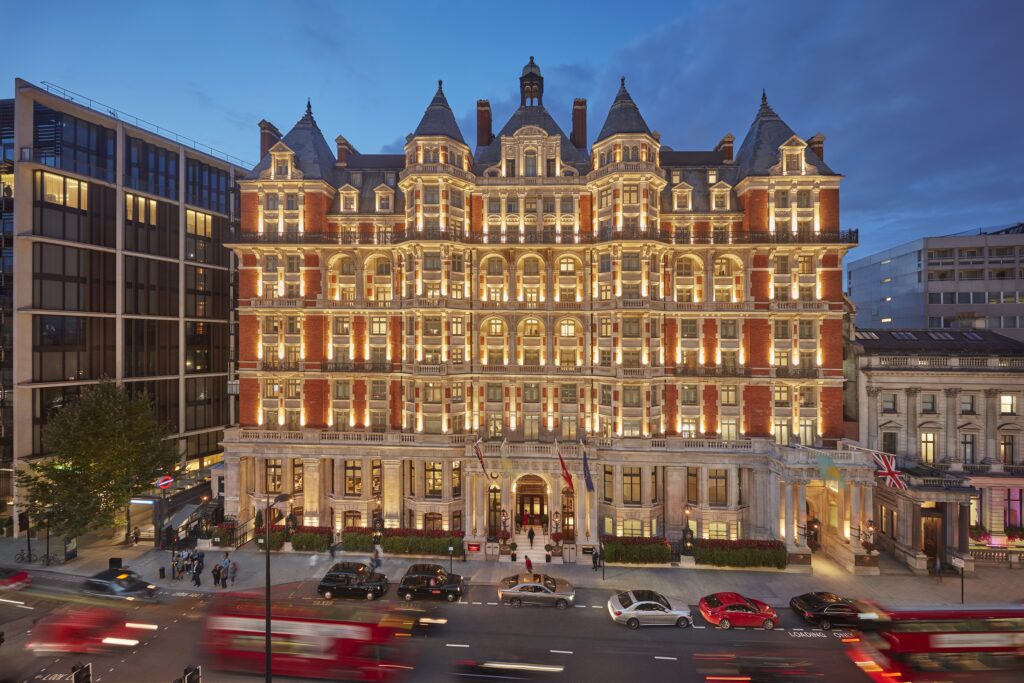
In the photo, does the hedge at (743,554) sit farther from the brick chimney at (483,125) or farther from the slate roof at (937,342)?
the brick chimney at (483,125)

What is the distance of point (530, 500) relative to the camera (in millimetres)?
41281

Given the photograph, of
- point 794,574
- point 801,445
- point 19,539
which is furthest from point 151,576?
point 801,445

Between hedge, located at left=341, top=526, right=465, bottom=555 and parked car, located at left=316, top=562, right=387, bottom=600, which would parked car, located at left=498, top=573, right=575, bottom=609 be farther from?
hedge, located at left=341, top=526, right=465, bottom=555

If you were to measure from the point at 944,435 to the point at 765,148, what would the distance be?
26924 millimetres

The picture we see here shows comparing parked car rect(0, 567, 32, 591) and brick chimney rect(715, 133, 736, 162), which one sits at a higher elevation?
brick chimney rect(715, 133, 736, 162)

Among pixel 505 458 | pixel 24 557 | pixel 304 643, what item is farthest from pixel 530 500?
pixel 24 557

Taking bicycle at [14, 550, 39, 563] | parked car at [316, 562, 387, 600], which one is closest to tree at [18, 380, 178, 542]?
bicycle at [14, 550, 39, 563]

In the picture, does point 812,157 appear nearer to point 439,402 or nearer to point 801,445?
point 801,445

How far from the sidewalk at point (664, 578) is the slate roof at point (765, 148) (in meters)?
30.6

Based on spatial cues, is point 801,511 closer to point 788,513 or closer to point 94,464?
point 788,513

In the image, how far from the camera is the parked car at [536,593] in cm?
2822

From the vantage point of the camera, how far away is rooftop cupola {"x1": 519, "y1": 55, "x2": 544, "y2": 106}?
43312mm

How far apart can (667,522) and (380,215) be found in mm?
35066

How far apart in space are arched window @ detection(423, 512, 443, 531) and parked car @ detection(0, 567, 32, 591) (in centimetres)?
2496
